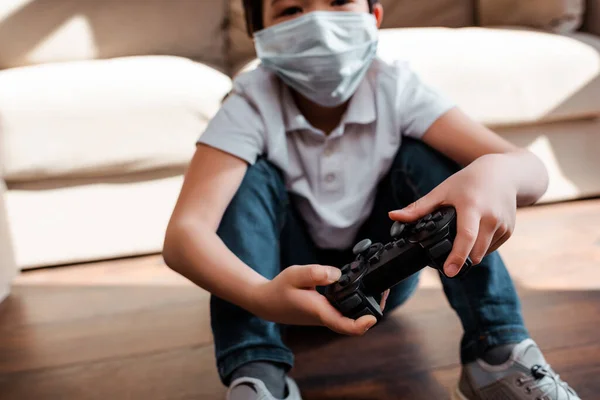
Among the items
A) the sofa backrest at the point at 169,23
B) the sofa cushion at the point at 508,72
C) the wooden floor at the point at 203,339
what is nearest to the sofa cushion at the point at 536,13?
the sofa backrest at the point at 169,23

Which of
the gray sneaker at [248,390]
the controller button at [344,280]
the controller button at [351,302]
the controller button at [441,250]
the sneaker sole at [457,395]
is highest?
the controller button at [441,250]

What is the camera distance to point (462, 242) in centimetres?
55

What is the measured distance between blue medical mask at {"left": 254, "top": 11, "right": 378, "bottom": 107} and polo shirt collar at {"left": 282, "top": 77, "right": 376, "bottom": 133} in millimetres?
15

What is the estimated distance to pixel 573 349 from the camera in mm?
865

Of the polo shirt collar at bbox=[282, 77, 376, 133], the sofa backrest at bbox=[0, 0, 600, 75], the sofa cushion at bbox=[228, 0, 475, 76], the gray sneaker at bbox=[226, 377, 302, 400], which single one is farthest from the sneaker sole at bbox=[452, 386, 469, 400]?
the sofa cushion at bbox=[228, 0, 475, 76]

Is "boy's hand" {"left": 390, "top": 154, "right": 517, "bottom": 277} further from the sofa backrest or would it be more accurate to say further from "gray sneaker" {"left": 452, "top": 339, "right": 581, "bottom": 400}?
the sofa backrest

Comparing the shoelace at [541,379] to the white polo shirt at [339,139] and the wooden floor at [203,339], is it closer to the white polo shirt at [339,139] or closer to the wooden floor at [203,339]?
the wooden floor at [203,339]

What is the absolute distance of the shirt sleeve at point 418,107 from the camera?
0.82m

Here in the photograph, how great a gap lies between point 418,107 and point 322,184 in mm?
157

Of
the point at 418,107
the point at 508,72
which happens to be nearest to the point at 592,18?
the point at 508,72

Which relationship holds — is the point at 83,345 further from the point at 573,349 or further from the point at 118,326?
the point at 573,349

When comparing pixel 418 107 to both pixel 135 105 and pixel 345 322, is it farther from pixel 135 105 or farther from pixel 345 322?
pixel 135 105

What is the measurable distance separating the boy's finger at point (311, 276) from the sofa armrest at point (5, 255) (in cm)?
82

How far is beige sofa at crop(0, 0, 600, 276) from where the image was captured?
128 cm
